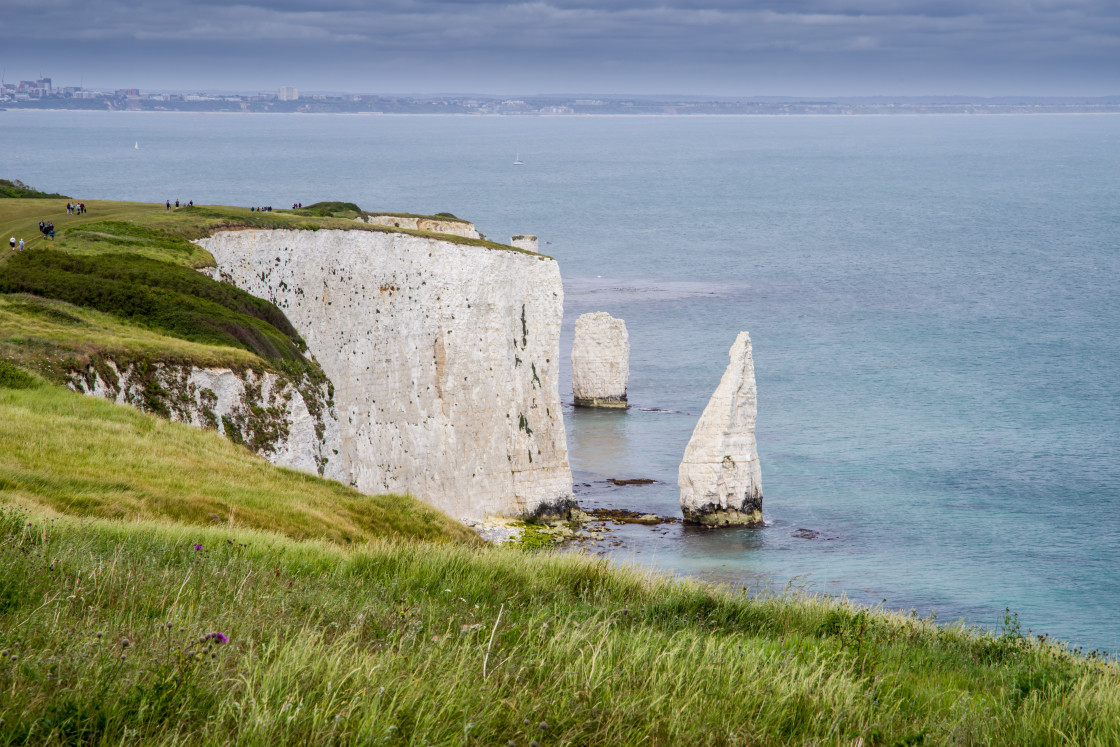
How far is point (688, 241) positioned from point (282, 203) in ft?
230

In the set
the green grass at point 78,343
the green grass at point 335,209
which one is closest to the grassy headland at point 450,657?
the green grass at point 78,343

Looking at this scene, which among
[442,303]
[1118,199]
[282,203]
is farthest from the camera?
[1118,199]

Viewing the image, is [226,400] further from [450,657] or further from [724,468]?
[450,657]

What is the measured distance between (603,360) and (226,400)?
140 ft

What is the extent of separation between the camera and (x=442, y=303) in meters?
45.3

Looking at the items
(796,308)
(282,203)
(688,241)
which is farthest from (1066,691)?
(282,203)

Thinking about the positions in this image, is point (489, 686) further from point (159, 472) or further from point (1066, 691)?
point (159, 472)

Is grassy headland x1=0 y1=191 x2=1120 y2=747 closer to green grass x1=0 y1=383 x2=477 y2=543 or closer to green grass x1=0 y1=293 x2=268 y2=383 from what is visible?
green grass x1=0 y1=383 x2=477 y2=543

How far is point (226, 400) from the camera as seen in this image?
99.6ft

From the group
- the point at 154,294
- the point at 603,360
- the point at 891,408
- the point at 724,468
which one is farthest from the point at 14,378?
the point at 891,408

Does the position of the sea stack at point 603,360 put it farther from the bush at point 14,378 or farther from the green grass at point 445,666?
the green grass at point 445,666

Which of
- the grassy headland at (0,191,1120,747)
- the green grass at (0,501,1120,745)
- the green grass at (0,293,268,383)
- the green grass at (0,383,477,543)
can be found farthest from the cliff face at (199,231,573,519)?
the green grass at (0,501,1120,745)

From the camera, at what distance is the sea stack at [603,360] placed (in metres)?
70.2

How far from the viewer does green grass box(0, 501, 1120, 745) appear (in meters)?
5.52
